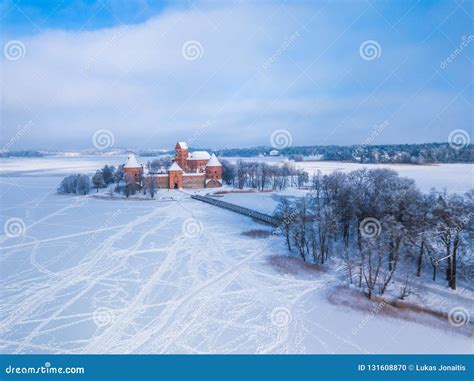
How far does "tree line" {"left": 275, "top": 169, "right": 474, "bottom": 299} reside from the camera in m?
13.5

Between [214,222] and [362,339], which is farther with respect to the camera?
[214,222]

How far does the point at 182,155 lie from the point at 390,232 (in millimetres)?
46914

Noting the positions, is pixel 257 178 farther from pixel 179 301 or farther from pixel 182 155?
pixel 179 301

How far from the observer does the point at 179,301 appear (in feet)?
41.1

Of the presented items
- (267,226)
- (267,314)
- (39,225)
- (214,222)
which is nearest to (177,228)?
(214,222)

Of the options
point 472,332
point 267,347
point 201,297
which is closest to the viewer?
point 267,347

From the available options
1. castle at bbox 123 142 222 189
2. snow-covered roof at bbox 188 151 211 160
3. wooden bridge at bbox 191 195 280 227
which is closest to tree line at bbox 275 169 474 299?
wooden bridge at bbox 191 195 280 227

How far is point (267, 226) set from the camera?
2486cm

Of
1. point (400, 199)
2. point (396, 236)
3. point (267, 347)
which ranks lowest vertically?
point (267, 347)

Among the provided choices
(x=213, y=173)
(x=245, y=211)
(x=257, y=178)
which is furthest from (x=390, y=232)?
(x=213, y=173)

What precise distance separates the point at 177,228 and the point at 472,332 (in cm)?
1790

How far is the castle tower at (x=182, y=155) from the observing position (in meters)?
56.9

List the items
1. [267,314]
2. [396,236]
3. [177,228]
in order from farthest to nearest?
[177,228]
[396,236]
[267,314]

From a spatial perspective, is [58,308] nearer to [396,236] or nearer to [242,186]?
[396,236]
